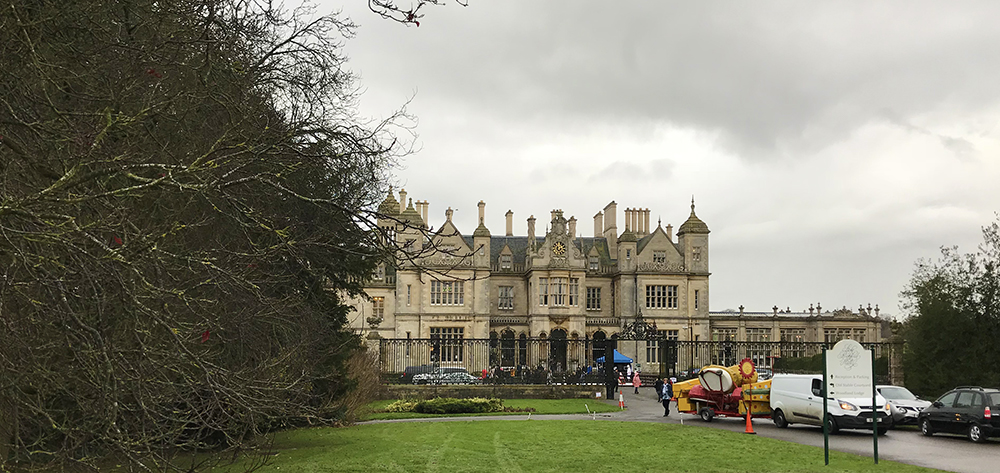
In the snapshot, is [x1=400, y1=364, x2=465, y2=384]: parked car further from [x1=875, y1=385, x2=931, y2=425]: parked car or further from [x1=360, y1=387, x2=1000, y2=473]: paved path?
[x1=875, y1=385, x2=931, y2=425]: parked car

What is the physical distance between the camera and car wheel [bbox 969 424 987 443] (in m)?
20.1

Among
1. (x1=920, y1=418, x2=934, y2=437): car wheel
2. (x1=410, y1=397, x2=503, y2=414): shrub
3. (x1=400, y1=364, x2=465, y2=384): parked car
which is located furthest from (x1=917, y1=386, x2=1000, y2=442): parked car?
(x1=400, y1=364, x2=465, y2=384): parked car

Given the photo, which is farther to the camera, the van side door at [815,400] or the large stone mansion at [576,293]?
the large stone mansion at [576,293]

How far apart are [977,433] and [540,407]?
48.0 feet

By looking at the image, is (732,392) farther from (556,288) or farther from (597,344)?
(556,288)

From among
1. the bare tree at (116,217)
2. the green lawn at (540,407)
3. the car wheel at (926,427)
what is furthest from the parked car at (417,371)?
the bare tree at (116,217)

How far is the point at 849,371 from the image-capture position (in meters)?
15.9

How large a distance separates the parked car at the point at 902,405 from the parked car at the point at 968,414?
82.9 inches

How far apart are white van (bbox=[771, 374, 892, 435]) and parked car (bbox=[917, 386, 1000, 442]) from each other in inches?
45.7

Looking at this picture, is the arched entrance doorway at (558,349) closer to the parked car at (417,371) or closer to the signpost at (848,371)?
the parked car at (417,371)

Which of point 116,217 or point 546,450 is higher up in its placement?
point 116,217

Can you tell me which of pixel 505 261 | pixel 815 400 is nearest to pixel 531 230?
pixel 505 261

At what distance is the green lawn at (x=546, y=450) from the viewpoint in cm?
1462

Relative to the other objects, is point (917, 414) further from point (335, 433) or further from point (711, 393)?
point (335, 433)
